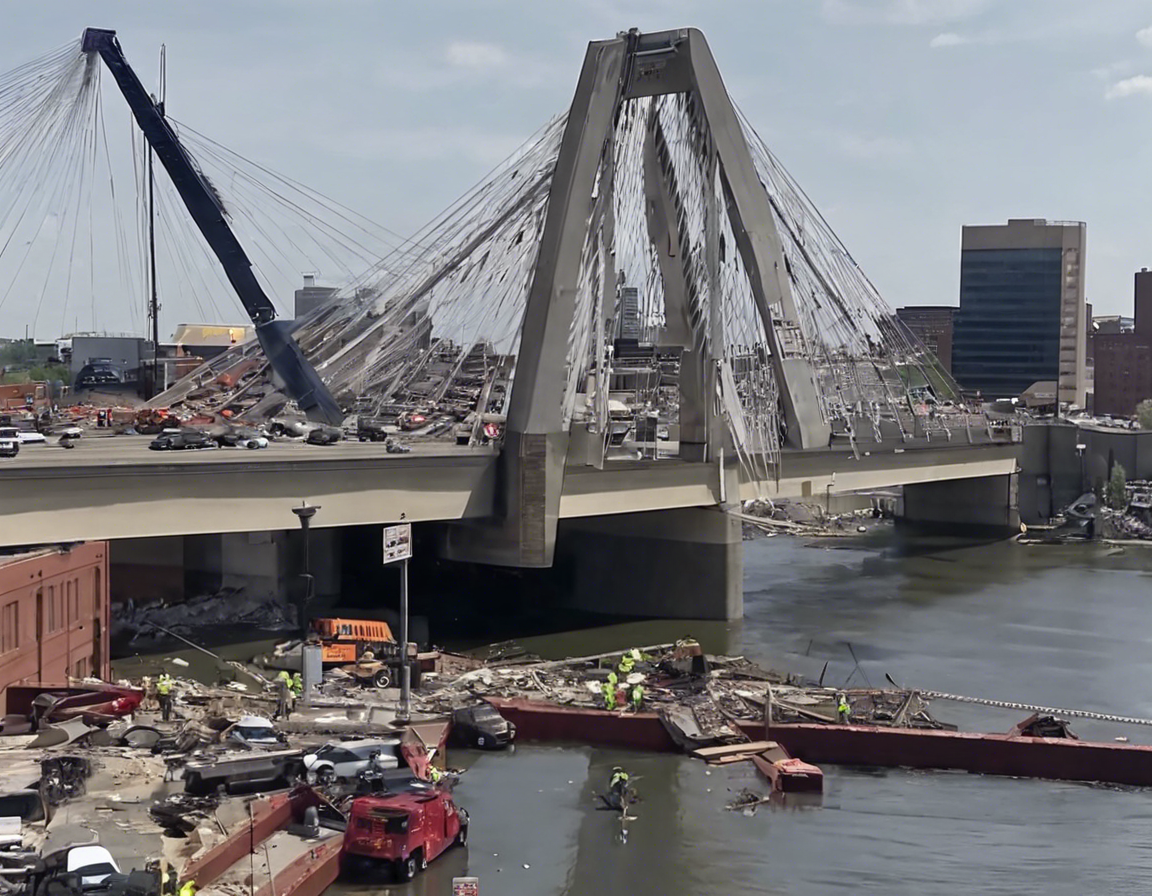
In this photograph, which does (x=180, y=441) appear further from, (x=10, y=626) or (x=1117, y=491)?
(x=1117, y=491)

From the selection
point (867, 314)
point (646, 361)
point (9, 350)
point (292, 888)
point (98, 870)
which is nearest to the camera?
point (98, 870)

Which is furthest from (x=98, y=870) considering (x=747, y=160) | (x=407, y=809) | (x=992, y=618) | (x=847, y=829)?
(x=992, y=618)

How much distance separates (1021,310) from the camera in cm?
13812

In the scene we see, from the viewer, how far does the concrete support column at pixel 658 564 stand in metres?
38.1

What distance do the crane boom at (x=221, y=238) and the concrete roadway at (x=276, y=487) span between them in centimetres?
270

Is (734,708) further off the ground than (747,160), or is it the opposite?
(747,160)

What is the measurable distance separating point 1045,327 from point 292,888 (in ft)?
430

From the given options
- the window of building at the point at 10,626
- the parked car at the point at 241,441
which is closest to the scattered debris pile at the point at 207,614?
the parked car at the point at 241,441

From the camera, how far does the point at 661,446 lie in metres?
45.5

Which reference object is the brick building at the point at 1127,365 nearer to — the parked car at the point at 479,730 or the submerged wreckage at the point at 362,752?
the submerged wreckage at the point at 362,752

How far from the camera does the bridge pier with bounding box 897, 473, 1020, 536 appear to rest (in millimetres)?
62062

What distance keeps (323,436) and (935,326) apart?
11319cm

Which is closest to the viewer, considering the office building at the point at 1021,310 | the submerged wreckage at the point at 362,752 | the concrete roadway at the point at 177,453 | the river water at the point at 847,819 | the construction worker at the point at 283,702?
the submerged wreckage at the point at 362,752

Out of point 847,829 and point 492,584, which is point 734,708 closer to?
point 847,829
